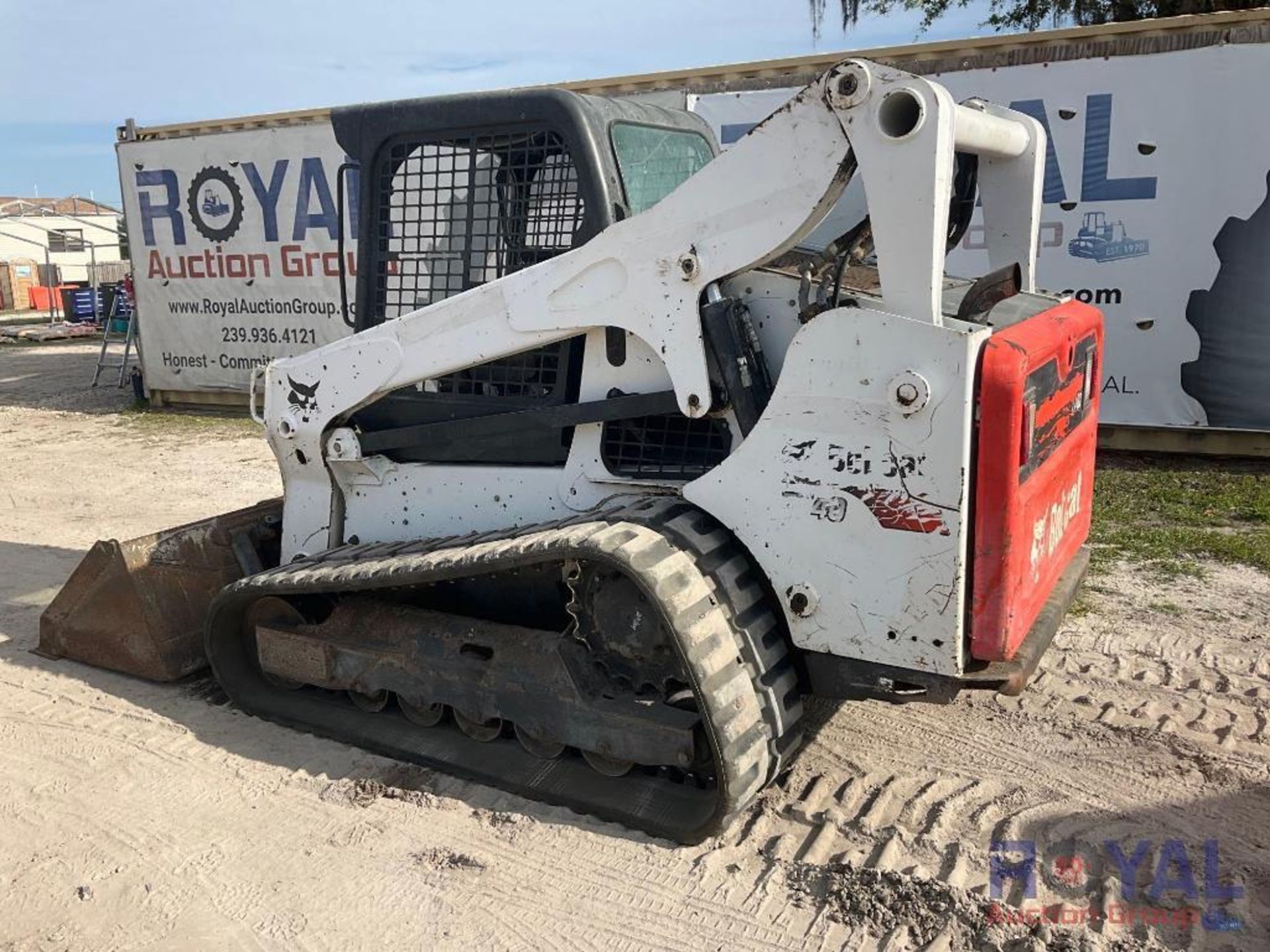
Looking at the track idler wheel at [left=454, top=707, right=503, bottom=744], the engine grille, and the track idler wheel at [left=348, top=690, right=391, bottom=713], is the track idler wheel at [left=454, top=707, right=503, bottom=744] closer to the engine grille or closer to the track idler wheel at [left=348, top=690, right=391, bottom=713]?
the track idler wheel at [left=348, top=690, right=391, bottom=713]

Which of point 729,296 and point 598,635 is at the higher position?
point 729,296

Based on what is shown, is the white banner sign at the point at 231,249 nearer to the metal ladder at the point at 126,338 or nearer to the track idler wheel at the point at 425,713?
the metal ladder at the point at 126,338

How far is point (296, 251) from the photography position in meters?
11.6

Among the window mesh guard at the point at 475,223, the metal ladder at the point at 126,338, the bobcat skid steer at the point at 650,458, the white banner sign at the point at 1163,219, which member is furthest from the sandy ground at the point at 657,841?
the metal ladder at the point at 126,338

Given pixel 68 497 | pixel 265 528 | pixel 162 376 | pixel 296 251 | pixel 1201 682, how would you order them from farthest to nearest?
1. pixel 162 376
2. pixel 296 251
3. pixel 68 497
4. pixel 265 528
5. pixel 1201 682

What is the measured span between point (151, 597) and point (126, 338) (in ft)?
43.3

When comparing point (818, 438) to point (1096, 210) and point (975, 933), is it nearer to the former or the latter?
point (975, 933)

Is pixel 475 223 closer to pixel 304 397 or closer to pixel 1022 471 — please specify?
pixel 304 397

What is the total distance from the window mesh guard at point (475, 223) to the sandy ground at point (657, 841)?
1453 mm

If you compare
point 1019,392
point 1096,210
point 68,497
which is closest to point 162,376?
point 68,497

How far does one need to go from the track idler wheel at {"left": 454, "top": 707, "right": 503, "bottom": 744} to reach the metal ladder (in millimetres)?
10639

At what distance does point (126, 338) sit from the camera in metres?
16.1

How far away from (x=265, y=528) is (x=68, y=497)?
424cm

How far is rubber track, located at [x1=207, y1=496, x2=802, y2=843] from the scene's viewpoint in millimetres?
3000
